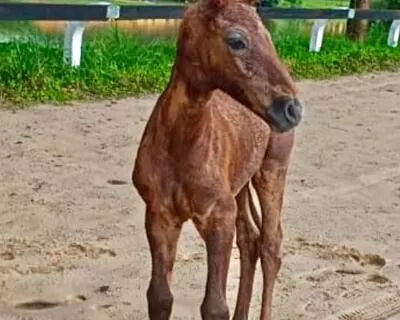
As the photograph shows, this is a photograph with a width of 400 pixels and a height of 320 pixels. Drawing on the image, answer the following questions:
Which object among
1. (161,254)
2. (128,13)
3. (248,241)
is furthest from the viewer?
(128,13)

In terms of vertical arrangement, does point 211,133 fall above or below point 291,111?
below

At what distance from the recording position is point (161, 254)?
11.8 feet

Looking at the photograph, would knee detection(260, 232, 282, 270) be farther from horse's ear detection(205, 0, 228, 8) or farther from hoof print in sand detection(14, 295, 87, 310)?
horse's ear detection(205, 0, 228, 8)

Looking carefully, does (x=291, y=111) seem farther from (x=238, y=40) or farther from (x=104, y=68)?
(x=104, y=68)

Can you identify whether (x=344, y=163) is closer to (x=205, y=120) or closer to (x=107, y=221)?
(x=107, y=221)

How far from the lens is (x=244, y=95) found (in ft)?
10.6

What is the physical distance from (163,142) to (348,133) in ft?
20.8

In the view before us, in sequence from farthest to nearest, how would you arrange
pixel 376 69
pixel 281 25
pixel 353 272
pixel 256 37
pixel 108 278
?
pixel 281 25
pixel 376 69
pixel 353 272
pixel 108 278
pixel 256 37

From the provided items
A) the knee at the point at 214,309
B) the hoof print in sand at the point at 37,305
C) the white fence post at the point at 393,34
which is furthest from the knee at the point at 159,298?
the white fence post at the point at 393,34

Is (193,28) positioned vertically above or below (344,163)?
above

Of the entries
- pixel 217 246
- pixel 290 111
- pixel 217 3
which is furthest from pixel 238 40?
pixel 217 246

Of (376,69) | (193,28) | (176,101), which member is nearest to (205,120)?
(176,101)

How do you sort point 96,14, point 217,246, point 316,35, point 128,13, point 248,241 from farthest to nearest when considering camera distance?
point 316,35
point 128,13
point 96,14
point 248,241
point 217,246

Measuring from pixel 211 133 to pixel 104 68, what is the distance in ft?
23.9
